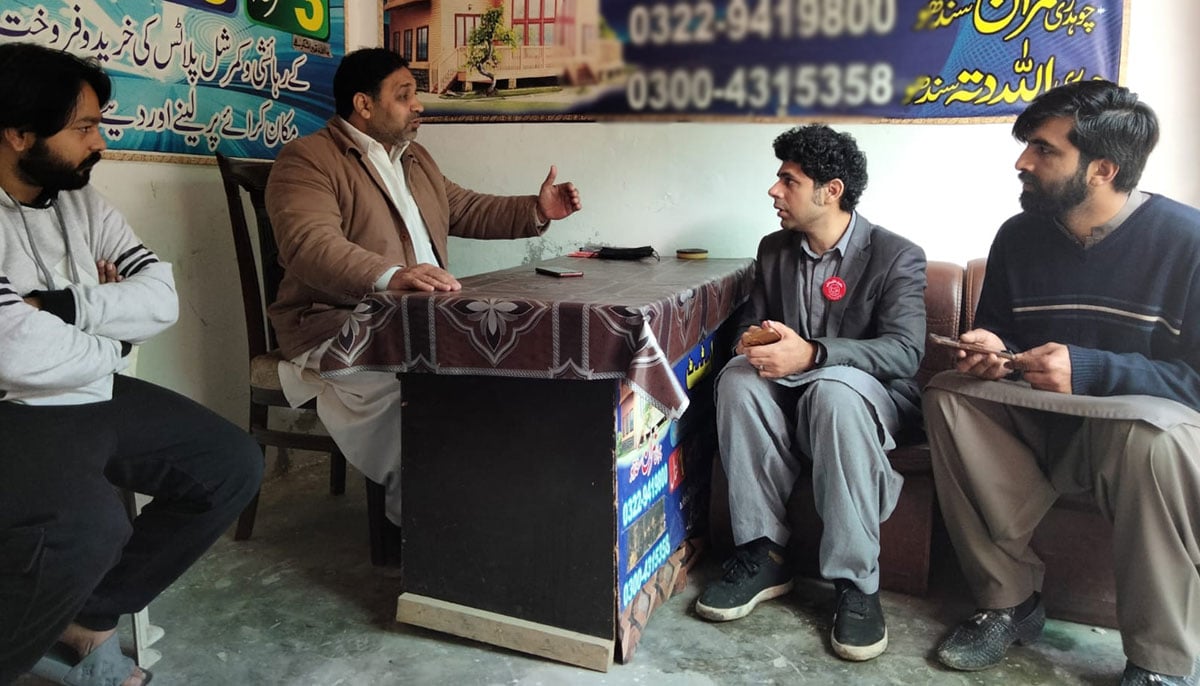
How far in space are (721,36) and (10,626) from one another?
2404 mm

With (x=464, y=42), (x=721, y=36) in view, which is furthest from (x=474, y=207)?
(x=721, y=36)

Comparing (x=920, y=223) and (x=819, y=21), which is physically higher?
(x=819, y=21)

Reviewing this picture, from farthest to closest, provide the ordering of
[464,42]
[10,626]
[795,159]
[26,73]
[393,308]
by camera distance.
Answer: [464,42], [795,159], [393,308], [26,73], [10,626]

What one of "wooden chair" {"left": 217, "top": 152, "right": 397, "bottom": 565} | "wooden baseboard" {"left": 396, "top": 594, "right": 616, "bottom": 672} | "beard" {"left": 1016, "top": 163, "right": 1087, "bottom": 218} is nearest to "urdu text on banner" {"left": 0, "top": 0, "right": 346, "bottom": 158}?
"wooden chair" {"left": 217, "top": 152, "right": 397, "bottom": 565}

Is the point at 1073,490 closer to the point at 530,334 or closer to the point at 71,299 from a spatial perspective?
the point at 530,334

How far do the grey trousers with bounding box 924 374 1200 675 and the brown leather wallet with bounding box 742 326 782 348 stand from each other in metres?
0.38

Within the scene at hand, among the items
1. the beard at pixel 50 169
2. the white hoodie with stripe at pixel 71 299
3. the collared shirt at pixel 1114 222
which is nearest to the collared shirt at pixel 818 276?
the collared shirt at pixel 1114 222

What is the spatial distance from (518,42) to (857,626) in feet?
7.20

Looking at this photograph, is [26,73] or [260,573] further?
[260,573]

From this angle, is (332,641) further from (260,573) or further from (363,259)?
(363,259)

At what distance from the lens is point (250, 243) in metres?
2.51

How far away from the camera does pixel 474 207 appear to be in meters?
2.77

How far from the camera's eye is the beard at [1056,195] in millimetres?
1842

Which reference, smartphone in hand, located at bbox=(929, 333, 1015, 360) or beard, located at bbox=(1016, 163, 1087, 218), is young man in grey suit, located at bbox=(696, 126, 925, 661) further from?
beard, located at bbox=(1016, 163, 1087, 218)
